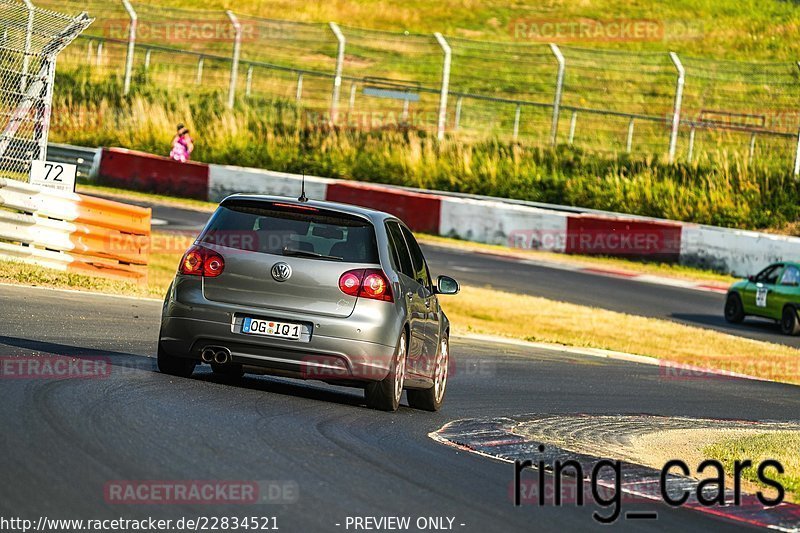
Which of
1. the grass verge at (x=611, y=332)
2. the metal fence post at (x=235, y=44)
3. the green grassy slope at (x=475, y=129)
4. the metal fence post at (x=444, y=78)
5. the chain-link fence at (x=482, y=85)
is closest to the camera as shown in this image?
the grass verge at (x=611, y=332)

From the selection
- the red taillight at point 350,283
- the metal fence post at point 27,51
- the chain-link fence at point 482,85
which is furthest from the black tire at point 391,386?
the chain-link fence at point 482,85

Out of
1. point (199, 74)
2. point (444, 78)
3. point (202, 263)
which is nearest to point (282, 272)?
point (202, 263)

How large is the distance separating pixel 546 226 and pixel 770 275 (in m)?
6.70

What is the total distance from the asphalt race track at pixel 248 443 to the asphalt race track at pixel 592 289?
10.1 metres

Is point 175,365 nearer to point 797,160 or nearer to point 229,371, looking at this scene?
point 229,371

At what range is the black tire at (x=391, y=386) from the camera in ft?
32.6

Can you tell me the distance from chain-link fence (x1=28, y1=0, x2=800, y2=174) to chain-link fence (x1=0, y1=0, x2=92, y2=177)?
1730 cm

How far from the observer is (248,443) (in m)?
7.67

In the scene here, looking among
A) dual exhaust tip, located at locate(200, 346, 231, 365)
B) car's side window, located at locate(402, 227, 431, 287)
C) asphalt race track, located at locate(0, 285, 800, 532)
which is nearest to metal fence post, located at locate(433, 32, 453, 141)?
asphalt race track, located at locate(0, 285, 800, 532)

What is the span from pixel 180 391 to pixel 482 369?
A: 19.1 ft

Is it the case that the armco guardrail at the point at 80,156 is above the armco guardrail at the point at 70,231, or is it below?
above

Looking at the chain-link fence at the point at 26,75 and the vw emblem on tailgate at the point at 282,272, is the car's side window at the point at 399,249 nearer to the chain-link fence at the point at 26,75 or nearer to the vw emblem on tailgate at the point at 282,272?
the vw emblem on tailgate at the point at 282,272

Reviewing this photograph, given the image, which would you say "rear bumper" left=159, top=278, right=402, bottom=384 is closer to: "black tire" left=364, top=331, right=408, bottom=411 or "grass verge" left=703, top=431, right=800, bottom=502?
"black tire" left=364, top=331, right=408, bottom=411

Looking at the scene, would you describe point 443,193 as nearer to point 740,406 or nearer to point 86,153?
point 86,153
